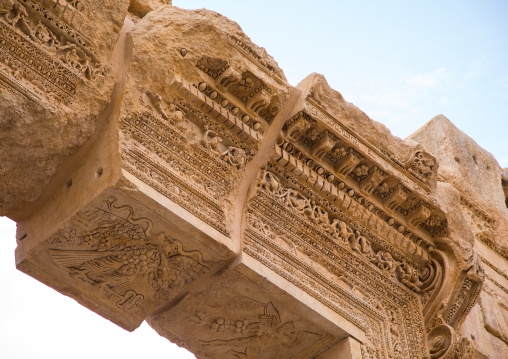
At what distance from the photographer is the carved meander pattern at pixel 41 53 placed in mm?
3861

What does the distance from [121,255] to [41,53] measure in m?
1.18

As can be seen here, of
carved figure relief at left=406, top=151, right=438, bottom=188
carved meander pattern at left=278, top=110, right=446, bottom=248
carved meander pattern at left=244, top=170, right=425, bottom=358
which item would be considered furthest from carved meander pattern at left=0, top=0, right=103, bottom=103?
carved figure relief at left=406, top=151, right=438, bottom=188

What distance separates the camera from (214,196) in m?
4.48

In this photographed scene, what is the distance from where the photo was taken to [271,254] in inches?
182

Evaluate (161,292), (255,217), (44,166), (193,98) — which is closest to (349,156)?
(255,217)

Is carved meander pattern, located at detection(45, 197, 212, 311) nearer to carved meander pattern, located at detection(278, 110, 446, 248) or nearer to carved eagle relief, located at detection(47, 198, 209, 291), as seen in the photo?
carved eagle relief, located at detection(47, 198, 209, 291)

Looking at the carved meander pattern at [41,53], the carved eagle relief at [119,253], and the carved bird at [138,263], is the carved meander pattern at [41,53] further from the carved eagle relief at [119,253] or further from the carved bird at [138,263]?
the carved bird at [138,263]

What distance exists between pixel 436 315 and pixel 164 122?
7.84ft

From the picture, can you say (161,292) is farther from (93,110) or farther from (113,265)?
(93,110)

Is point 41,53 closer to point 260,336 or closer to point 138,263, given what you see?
point 138,263

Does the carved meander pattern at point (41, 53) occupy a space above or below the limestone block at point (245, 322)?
above

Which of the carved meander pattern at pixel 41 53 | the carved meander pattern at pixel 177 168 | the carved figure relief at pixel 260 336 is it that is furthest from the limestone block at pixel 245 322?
the carved meander pattern at pixel 41 53

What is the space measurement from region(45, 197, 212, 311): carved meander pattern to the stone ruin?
0.01 meters

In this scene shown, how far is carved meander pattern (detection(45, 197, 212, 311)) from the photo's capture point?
4.11m
